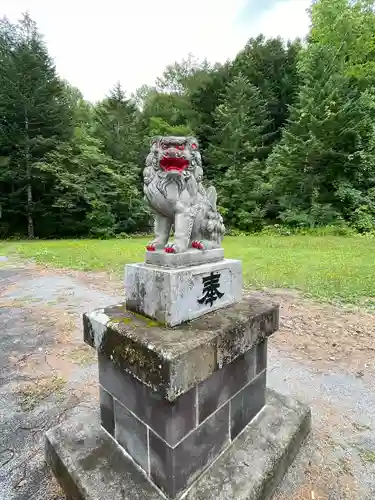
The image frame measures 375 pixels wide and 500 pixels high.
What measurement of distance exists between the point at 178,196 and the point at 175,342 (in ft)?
2.18

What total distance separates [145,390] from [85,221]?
13.8 m

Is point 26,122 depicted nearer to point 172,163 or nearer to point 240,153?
point 240,153

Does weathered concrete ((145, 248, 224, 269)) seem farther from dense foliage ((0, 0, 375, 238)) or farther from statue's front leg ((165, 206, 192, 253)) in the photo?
dense foliage ((0, 0, 375, 238))

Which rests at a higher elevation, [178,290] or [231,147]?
[231,147]

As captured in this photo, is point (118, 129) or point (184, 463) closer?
point (184, 463)

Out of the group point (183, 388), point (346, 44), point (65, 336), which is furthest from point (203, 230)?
point (346, 44)

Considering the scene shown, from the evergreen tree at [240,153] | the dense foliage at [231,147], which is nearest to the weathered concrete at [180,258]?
the dense foliage at [231,147]

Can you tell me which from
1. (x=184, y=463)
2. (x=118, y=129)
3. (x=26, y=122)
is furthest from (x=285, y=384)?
(x=118, y=129)

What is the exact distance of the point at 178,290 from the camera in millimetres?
1179

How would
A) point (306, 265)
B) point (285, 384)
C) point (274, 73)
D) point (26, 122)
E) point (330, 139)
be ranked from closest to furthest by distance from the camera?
point (285, 384) → point (306, 265) → point (330, 139) → point (26, 122) → point (274, 73)

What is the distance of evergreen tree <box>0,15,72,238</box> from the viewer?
12844 mm

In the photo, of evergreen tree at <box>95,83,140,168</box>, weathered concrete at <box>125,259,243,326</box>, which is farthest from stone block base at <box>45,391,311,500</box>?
evergreen tree at <box>95,83,140,168</box>

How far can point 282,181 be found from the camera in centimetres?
1315

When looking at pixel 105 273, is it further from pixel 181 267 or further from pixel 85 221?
pixel 85 221
